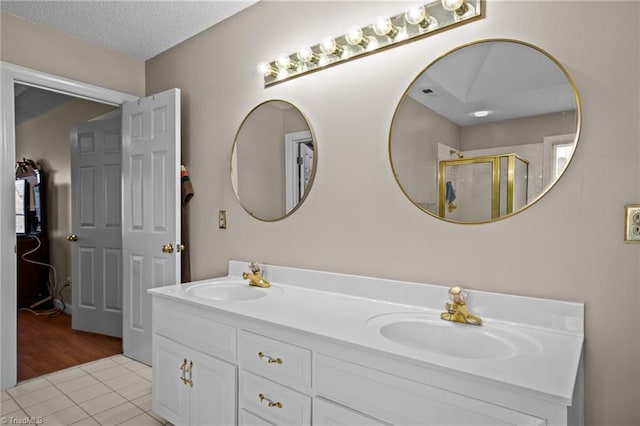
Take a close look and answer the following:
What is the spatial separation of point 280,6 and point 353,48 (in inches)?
24.2

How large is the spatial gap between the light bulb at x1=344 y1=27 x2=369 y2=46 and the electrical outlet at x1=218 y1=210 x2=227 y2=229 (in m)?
1.28

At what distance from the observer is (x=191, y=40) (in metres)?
2.64

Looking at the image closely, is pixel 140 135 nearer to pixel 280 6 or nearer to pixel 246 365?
pixel 280 6

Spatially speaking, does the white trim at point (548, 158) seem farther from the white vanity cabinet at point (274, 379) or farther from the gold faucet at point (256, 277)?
the gold faucet at point (256, 277)

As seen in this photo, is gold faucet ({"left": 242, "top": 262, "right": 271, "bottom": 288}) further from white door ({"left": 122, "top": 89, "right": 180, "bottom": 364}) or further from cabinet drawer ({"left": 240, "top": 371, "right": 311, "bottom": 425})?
white door ({"left": 122, "top": 89, "right": 180, "bottom": 364})

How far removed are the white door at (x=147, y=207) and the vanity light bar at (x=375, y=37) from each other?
2.91 feet

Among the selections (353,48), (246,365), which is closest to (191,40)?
(353,48)

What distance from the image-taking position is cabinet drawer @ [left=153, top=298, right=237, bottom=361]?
156 centimetres

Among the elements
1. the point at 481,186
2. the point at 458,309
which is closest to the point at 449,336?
the point at 458,309

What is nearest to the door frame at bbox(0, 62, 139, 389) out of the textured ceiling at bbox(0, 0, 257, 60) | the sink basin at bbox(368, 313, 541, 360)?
the textured ceiling at bbox(0, 0, 257, 60)

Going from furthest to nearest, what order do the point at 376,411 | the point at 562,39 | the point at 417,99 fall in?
the point at 417,99 → the point at 562,39 → the point at 376,411

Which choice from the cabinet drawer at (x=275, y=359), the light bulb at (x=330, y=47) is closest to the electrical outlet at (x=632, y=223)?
the cabinet drawer at (x=275, y=359)

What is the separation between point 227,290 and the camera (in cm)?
212

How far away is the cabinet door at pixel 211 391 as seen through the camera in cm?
154
